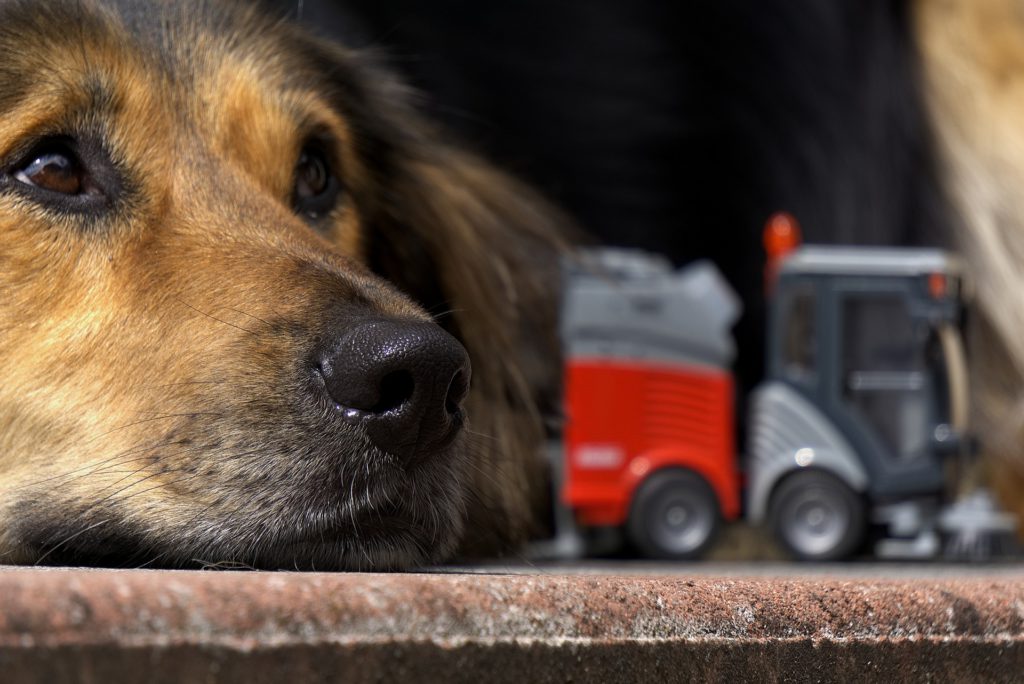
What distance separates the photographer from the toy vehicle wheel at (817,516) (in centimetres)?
496

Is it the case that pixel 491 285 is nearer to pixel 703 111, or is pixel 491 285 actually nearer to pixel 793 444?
pixel 793 444

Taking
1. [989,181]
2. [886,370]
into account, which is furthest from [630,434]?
[989,181]

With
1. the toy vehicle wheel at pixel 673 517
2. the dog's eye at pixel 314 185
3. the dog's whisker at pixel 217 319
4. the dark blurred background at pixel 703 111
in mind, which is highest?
the dark blurred background at pixel 703 111

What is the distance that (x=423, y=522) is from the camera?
4.98 feet

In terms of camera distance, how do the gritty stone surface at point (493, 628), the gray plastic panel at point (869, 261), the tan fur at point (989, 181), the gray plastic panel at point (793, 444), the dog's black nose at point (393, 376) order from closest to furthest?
1. the gritty stone surface at point (493, 628)
2. the dog's black nose at point (393, 376)
3. the tan fur at point (989, 181)
4. the gray plastic panel at point (869, 261)
5. the gray plastic panel at point (793, 444)

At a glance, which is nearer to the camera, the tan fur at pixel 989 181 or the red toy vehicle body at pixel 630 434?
the tan fur at pixel 989 181

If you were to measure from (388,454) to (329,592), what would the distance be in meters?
0.52

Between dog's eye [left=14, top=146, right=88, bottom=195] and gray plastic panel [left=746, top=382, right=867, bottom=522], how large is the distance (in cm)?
360

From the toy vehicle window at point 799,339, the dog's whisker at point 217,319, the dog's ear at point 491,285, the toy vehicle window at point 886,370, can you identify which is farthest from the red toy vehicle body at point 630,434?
the dog's whisker at point 217,319

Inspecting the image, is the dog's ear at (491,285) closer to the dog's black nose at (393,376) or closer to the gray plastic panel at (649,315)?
the dog's black nose at (393,376)

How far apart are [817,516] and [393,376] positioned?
3.91 metres

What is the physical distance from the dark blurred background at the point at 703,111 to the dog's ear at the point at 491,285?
5.29 feet

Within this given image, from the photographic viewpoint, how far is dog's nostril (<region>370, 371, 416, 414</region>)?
1.38m

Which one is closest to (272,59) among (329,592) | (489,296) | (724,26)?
(489,296)
